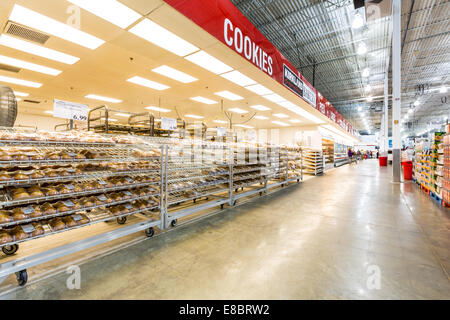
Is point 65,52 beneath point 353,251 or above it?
above

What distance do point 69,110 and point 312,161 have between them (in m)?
→ 10.3

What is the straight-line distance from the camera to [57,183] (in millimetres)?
2455

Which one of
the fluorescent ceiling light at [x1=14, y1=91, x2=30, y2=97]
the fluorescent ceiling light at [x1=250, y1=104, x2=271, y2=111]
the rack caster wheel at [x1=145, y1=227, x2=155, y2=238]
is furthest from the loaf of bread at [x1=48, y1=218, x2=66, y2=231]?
the fluorescent ceiling light at [x1=250, y1=104, x2=271, y2=111]

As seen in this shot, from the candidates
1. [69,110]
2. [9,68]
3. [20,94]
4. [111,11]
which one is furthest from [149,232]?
[20,94]

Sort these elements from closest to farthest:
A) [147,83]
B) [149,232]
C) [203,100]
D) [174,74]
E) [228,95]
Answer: [149,232] < [174,74] < [147,83] < [228,95] < [203,100]

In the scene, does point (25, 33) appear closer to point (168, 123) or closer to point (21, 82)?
point (168, 123)

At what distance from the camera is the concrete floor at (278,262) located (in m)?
1.70

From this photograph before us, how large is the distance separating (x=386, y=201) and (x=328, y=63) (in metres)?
7.95

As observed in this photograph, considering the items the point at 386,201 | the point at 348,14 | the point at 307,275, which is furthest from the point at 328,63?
the point at 307,275

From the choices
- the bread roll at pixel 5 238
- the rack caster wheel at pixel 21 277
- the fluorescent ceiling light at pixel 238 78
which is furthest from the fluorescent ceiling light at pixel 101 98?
the rack caster wheel at pixel 21 277

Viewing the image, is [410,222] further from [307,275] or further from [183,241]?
[183,241]

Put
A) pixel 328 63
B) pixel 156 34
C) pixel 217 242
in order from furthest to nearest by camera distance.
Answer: pixel 328 63
pixel 156 34
pixel 217 242

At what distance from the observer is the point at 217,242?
8.68ft

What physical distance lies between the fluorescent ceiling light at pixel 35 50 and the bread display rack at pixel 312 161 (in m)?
9.85
